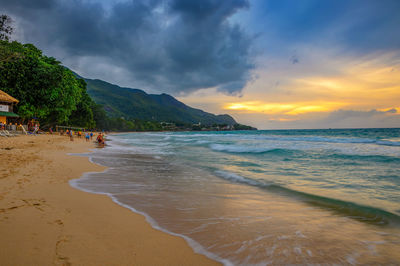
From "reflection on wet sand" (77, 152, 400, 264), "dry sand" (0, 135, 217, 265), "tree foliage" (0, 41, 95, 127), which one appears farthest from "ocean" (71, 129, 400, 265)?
"tree foliage" (0, 41, 95, 127)

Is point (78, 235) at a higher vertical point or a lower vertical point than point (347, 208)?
higher

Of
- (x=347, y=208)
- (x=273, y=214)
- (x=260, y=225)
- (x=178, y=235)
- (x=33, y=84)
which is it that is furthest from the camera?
(x=33, y=84)

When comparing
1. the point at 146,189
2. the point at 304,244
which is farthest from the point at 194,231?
the point at 146,189

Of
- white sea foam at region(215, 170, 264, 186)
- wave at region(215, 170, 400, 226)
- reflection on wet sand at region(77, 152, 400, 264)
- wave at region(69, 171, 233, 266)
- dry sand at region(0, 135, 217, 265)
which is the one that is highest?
dry sand at region(0, 135, 217, 265)

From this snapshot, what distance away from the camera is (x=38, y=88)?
29.2m

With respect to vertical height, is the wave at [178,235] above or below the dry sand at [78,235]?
below

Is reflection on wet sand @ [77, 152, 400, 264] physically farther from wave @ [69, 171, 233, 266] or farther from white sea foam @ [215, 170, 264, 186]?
white sea foam @ [215, 170, 264, 186]

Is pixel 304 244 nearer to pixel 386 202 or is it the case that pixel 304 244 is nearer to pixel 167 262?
pixel 167 262

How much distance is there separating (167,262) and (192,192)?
3.27 metres

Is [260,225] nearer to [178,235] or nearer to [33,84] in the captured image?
[178,235]

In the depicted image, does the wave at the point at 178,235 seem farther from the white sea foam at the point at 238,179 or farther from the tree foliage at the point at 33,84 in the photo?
the tree foliage at the point at 33,84

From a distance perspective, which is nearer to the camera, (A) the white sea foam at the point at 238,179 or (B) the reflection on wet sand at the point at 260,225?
(B) the reflection on wet sand at the point at 260,225

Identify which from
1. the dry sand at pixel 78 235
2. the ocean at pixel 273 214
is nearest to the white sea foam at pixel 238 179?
the ocean at pixel 273 214

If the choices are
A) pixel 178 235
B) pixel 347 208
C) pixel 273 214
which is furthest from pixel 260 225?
pixel 347 208
